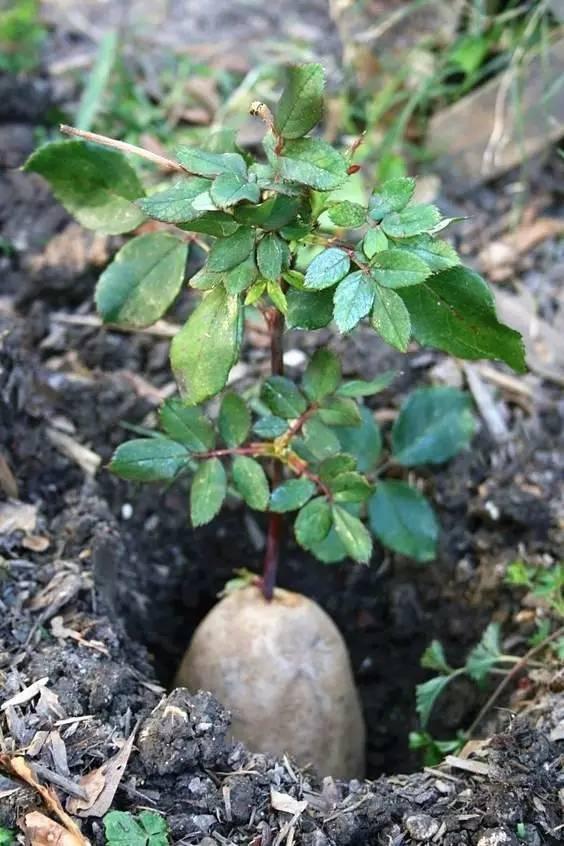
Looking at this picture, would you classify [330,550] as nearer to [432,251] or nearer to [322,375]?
[322,375]

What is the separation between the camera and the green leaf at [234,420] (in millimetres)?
1490

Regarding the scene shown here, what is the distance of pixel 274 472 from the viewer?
1.58 meters

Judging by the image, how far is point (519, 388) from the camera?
2068 mm

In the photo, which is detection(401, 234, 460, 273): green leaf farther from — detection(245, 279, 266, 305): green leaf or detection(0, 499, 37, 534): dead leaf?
detection(0, 499, 37, 534): dead leaf

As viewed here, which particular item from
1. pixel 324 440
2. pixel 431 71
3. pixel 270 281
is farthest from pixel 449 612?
pixel 431 71

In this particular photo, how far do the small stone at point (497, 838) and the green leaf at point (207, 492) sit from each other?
0.55 meters

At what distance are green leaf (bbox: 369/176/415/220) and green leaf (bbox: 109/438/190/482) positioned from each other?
48 cm

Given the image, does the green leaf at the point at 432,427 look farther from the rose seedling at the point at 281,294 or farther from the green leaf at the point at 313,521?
the green leaf at the point at 313,521

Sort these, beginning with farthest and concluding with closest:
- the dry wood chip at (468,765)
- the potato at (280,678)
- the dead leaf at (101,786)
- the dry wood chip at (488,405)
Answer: the dry wood chip at (488,405), the potato at (280,678), the dry wood chip at (468,765), the dead leaf at (101,786)

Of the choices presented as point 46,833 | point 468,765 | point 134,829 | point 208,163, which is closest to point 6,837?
point 46,833

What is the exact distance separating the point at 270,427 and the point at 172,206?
1.25 feet

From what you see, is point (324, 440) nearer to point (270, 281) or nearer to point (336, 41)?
point (270, 281)

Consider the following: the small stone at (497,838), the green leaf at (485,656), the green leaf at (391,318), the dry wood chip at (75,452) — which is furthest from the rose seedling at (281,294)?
the small stone at (497,838)

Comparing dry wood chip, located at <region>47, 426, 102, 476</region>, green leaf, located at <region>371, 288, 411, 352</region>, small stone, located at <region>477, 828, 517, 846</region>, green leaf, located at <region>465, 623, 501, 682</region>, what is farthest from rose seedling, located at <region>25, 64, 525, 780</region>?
small stone, located at <region>477, 828, 517, 846</region>
